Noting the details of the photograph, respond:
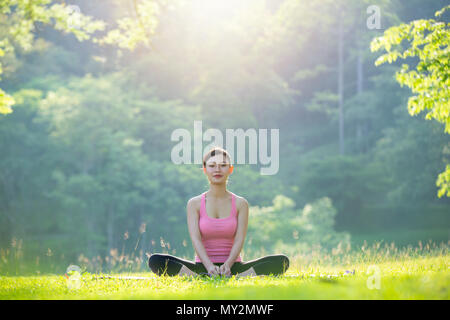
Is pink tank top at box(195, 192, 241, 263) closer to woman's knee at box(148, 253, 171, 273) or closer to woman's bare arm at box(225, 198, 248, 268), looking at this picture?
woman's bare arm at box(225, 198, 248, 268)

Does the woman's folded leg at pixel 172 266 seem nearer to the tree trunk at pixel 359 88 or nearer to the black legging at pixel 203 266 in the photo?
the black legging at pixel 203 266

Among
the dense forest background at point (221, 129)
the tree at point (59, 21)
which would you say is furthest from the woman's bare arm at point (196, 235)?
the dense forest background at point (221, 129)

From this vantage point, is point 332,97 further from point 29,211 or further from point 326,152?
point 29,211

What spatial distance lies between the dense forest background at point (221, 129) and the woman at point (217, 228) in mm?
10249

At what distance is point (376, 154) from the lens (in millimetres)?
25672

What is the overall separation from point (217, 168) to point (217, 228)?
53cm

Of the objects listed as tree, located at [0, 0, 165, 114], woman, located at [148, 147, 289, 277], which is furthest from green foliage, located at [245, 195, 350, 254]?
woman, located at [148, 147, 289, 277]

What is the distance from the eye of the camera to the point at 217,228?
14.0 ft

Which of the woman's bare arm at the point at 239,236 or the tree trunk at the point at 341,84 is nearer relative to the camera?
the woman's bare arm at the point at 239,236

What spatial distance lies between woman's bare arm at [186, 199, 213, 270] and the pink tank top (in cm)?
6

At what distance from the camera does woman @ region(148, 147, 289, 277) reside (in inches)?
167

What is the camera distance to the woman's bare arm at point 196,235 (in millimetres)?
4062
